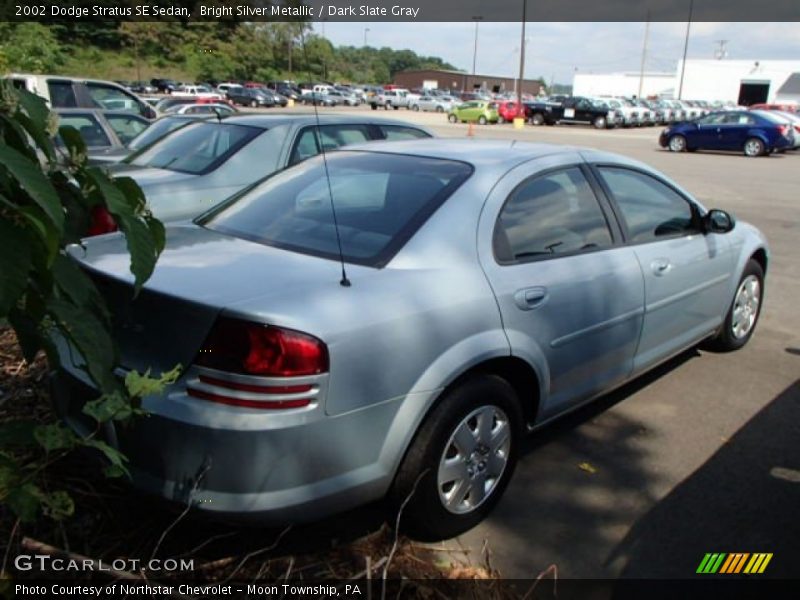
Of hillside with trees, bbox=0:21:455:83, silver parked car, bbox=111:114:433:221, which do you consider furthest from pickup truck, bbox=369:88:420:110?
silver parked car, bbox=111:114:433:221

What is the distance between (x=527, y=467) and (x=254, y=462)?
5.48 ft

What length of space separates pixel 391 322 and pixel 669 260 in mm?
Result: 2148

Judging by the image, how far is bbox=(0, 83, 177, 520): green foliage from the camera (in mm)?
1385

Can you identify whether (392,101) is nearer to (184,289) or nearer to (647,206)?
(647,206)

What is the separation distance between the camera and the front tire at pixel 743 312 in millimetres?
4879

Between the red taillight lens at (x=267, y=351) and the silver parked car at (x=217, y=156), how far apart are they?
350 cm

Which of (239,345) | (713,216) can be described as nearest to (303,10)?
(239,345)

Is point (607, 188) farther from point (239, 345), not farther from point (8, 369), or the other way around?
point (8, 369)

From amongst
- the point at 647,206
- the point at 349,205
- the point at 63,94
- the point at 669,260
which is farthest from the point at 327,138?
the point at 63,94

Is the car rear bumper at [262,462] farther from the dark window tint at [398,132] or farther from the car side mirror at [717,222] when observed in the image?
the dark window tint at [398,132]

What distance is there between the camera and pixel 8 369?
13.3 ft

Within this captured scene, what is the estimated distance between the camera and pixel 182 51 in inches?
867

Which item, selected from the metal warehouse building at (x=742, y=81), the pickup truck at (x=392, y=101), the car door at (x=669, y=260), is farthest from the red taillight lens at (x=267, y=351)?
the metal warehouse building at (x=742, y=81)

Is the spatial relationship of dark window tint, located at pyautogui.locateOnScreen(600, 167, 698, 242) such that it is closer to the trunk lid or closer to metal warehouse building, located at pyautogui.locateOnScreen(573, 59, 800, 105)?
the trunk lid
